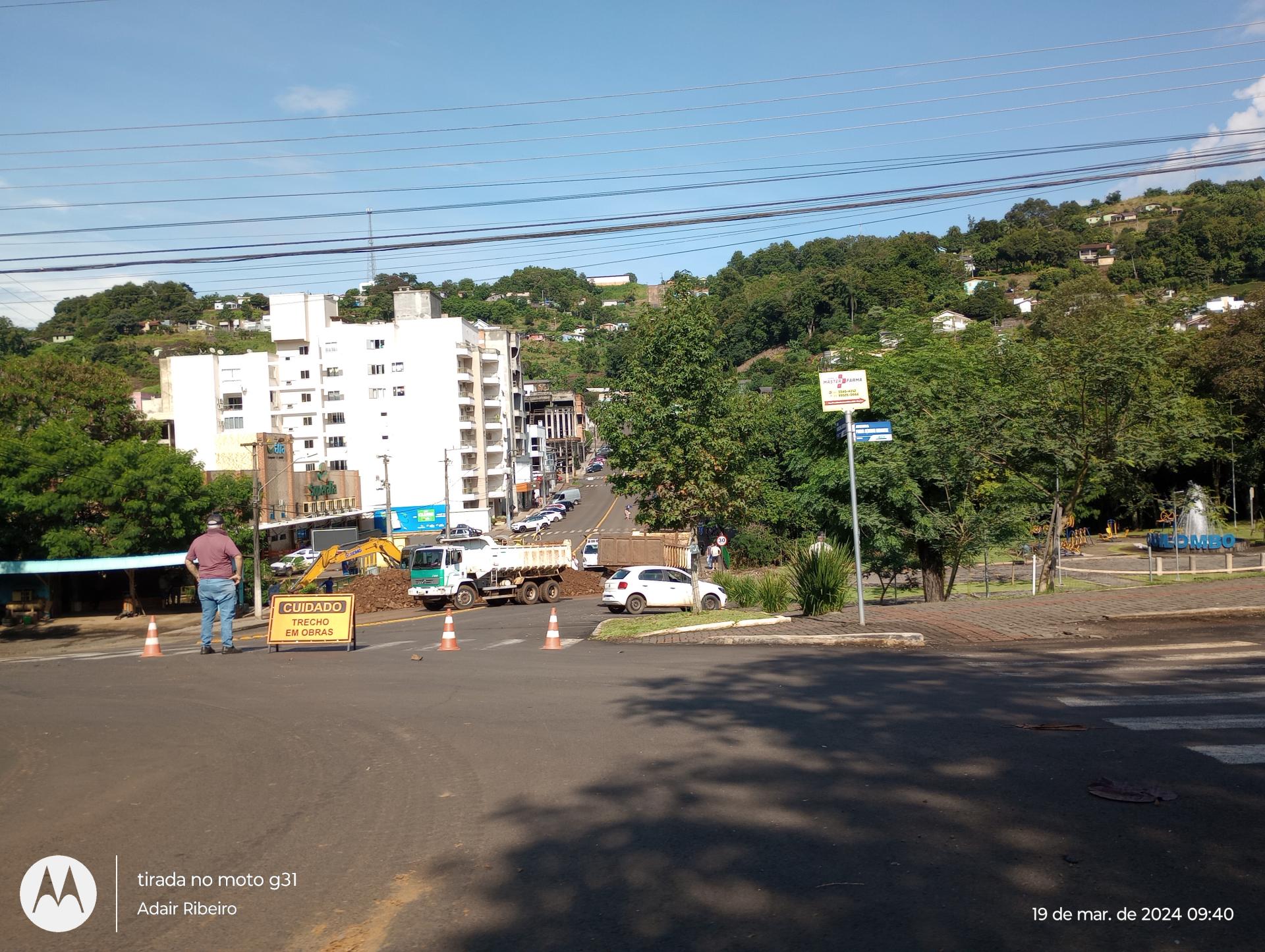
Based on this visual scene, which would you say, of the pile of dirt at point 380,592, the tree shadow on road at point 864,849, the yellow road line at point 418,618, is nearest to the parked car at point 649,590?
the yellow road line at point 418,618

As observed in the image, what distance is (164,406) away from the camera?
8156 centimetres

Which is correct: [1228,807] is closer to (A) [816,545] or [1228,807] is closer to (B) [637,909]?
(B) [637,909]

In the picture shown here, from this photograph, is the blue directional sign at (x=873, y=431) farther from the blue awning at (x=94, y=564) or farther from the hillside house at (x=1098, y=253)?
the hillside house at (x=1098, y=253)

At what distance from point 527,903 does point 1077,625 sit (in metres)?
12.6

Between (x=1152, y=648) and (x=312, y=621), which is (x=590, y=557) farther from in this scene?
(x=1152, y=648)

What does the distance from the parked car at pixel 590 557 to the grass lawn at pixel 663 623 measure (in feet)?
91.0

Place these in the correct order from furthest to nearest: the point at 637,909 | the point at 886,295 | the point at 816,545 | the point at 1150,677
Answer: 1. the point at 886,295
2. the point at 816,545
3. the point at 1150,677
4. the point at 637,909

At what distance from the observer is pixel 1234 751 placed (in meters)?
6.69

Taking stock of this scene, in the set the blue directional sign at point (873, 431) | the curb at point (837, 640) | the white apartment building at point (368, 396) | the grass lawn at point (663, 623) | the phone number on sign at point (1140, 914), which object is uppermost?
the white apartment building at point (368, 396)

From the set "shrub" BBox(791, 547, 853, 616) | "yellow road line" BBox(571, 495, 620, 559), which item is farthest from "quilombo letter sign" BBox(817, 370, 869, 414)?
"yellow road line" BBox(571, 495, 620, 559)

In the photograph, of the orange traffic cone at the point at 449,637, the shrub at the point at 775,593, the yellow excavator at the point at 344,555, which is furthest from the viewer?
the yellow excavator at the point at 344,555

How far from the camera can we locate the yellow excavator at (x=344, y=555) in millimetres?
39969

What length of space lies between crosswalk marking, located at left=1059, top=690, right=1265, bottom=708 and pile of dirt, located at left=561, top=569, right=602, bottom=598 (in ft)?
112

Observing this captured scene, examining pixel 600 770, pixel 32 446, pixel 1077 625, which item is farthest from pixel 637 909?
pixel 32 446
